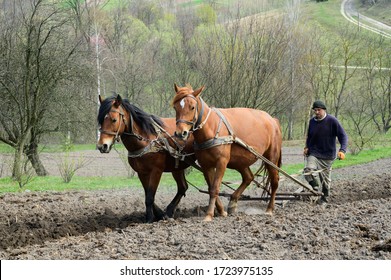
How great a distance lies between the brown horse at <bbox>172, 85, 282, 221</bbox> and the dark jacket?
86 centimetres

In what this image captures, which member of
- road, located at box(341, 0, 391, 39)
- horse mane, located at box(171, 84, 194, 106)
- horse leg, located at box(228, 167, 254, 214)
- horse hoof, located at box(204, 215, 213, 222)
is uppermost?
horse mane, located at box(171, 84, 194, 106)

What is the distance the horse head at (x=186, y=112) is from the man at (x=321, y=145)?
3153mm

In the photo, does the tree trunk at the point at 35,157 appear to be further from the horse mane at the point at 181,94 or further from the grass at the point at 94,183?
the horse mane at the point at 181,94

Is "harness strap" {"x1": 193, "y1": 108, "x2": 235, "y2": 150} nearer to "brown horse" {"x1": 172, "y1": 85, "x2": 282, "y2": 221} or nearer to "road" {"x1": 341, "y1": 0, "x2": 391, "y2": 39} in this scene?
"brown horse" {"x1": 172, "y1": 85, "x2": 282, "y2": 221}

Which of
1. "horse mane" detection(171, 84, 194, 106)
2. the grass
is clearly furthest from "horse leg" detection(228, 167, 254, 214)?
the grass

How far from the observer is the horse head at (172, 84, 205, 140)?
27.5 feet

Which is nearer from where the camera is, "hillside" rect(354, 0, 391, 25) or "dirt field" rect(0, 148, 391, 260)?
"dirt field" rect(0, 148, 391, 260)

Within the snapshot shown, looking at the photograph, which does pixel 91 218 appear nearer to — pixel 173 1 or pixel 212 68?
pixel 212 68

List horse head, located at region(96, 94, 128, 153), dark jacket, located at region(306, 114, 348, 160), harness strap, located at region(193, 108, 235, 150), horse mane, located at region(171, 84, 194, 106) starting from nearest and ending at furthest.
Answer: horse mane, located at region(171, 84, 194, 106) < horse head, located at region(96, 94, 128, 153) < harness strap, located at region(193, 108, 235, 150) < dark jacket, located at region(306, 114, 348, 160)

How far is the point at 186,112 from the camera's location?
8469mm

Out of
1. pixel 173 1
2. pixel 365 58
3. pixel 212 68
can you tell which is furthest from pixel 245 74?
pixel 173 1

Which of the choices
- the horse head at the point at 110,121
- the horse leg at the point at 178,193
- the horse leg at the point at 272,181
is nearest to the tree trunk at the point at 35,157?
the horse leg at the point at 178,193

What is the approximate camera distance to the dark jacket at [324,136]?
11000mm

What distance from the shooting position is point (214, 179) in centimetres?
906
